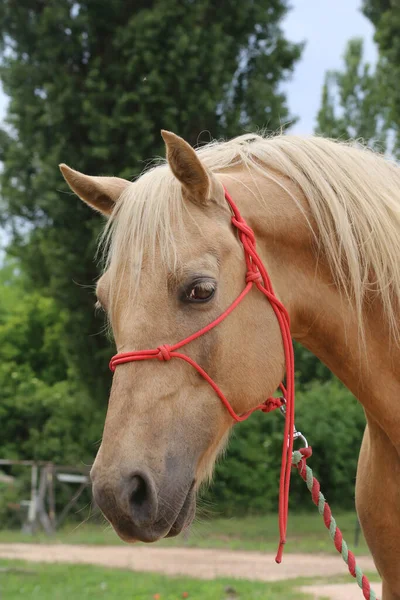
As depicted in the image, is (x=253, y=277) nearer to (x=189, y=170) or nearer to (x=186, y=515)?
(x=189, y=170)

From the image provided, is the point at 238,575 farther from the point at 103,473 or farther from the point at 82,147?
the point at 103,473

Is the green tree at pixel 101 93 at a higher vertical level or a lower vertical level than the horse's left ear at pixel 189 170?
higher

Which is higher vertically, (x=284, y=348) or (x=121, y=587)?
(x=284, y=348)

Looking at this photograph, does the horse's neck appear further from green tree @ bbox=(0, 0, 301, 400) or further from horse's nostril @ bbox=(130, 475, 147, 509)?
green tree @ bbox=(0, 0, 301, 400)

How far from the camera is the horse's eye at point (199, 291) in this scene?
216 centimetres

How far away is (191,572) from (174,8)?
24.3 feet

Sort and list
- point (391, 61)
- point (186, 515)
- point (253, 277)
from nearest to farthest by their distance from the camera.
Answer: point (186, 515) < point (253, 277) < point (391, 61)

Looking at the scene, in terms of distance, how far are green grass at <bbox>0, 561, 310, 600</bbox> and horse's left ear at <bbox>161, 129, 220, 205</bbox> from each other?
5420 mm

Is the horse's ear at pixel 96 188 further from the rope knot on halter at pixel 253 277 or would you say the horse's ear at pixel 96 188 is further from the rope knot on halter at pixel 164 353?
the rope knot on halter at pixel 164 353

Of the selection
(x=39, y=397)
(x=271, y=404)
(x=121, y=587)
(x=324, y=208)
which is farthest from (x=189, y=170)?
(x=39, y=397)

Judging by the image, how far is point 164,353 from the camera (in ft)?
6.83

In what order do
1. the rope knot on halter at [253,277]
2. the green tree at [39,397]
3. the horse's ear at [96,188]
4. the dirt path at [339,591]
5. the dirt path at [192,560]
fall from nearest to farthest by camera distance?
the rope knot on halter at [253,277] < the horse's ear at [96,188] < the dirt path at [339,591] < the dirt path at [192,560] < the green tree at [39,397]

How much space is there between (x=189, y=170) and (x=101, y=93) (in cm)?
760

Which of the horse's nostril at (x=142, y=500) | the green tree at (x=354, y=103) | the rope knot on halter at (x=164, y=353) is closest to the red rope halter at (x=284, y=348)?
the rope knot on halter at (x=164, y=353)
